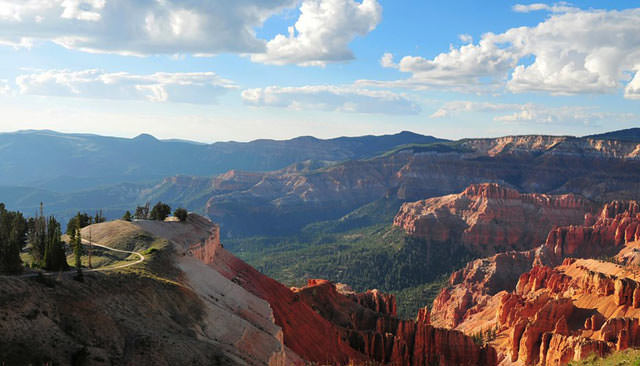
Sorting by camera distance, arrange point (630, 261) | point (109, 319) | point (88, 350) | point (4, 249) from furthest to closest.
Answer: point (630, 261), point (4, 249), point (109, 319), point (88, 350)

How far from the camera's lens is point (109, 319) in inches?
1463

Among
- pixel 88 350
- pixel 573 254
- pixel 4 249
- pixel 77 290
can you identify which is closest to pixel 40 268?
pixel 4 249

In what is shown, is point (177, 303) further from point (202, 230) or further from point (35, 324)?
point (202, 230)

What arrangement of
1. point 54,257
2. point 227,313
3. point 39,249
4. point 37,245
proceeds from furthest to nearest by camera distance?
point 227,313 → point 37,245 → point 39,249 → point 54,257

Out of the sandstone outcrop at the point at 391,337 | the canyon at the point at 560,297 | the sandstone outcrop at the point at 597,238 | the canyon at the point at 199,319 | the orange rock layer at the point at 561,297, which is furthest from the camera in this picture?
the sandstone outcrop at the point at 597,238

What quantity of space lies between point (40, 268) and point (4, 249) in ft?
14.6

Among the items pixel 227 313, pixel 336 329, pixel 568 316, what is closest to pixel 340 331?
pixel 336 329

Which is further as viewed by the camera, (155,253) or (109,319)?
(155,253)

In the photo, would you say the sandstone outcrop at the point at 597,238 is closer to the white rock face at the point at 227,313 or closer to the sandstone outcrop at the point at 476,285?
the sandstone outcrop at the point at 476,285

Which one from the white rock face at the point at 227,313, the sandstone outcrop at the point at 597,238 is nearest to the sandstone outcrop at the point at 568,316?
the sandstone outcrop at the point at 597,238

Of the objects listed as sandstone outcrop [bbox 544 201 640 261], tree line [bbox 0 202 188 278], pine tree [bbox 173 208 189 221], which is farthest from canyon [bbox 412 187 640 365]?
tree line [bbox 0 202 188 278]

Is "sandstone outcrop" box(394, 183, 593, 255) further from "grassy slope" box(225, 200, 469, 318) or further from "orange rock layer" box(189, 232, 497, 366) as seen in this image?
"orange rock layer" box(189, 232, 497, 366)

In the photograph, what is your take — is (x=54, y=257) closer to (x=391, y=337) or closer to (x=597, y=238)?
(x=391, y=337)

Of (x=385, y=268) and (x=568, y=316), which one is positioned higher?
(x=568, y=316)
